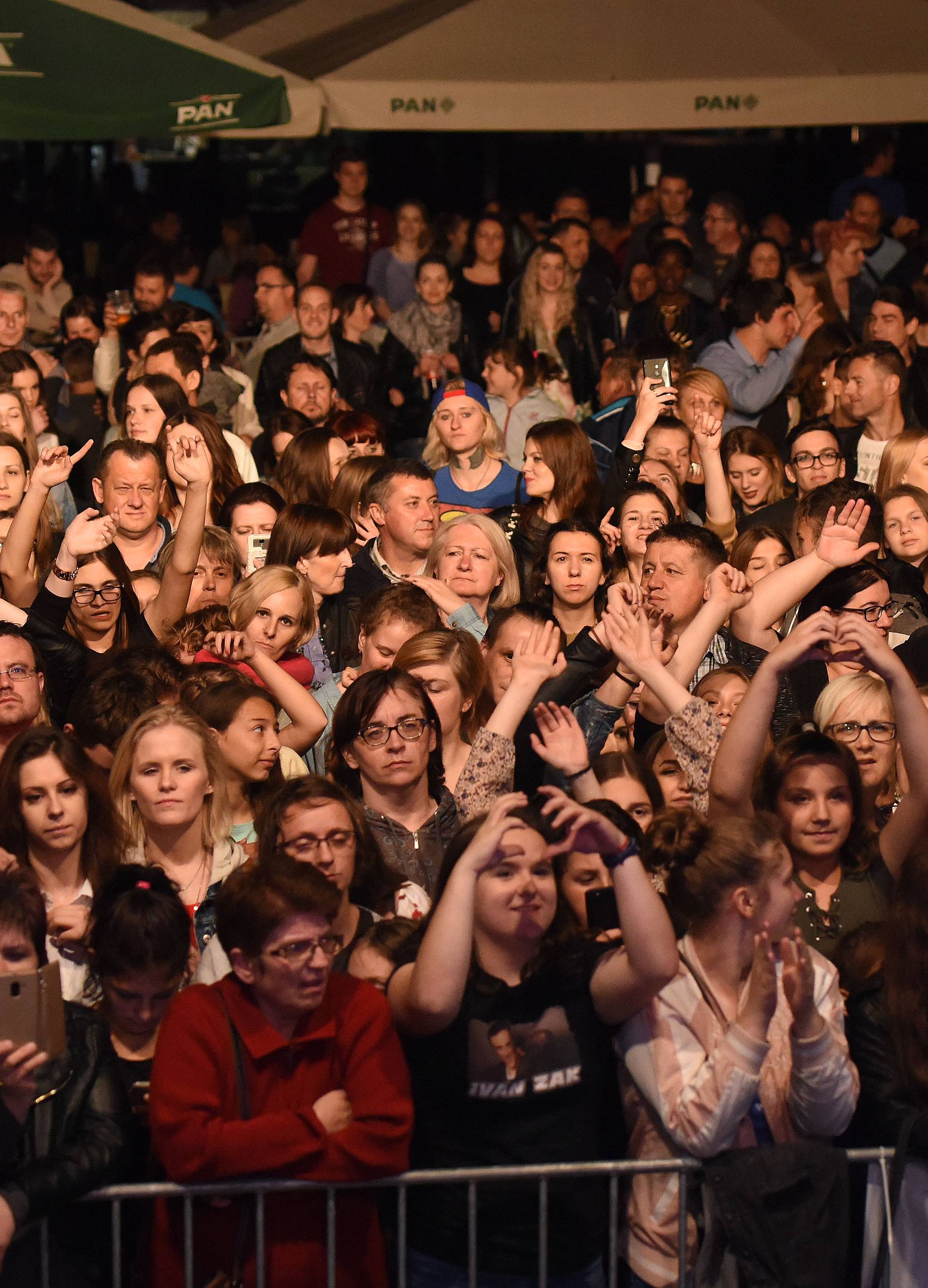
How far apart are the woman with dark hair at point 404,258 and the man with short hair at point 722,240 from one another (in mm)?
1894

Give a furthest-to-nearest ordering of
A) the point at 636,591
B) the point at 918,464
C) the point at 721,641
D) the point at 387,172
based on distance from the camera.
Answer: the point at 387,172, the point at 918,464, the point at 721,641, the point at 636,591

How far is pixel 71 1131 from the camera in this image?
147 inches

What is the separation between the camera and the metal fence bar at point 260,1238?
12.1 ft

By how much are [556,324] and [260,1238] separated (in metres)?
7.55

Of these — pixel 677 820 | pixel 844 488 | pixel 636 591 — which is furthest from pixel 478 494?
pixel 677 820

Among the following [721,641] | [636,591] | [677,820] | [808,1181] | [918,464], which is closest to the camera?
[808,1181]

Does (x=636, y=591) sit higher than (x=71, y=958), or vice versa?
(x=636, y=591)

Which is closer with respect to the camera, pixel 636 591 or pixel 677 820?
pixel 677 820

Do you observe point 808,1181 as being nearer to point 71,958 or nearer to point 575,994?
point 575,994

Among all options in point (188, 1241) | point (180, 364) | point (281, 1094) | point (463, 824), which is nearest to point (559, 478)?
point (180, 364)

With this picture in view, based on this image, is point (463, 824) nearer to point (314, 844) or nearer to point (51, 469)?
point (314, 844)

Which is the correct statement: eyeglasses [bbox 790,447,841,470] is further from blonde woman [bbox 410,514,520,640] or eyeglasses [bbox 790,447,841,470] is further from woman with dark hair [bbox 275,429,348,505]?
woman with dark hair [bbox 275,429,348,505]

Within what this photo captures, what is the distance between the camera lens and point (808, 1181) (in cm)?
370

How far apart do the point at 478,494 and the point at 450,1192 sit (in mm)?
4837
